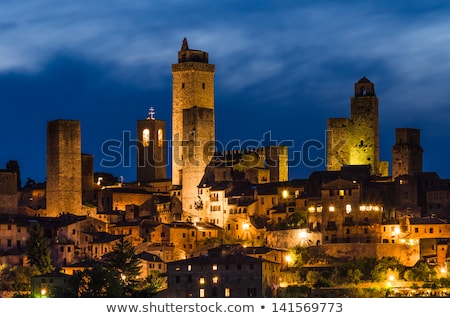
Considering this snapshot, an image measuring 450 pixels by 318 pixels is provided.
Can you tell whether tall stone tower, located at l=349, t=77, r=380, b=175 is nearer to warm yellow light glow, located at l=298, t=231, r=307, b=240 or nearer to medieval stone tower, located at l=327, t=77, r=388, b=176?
medieval stone tower, located at l=327, t=77, r=388, b=176

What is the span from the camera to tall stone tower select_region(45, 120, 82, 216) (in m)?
73.8

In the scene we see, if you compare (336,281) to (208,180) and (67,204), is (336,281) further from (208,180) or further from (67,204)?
(67,204)

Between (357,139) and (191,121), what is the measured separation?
339 inches

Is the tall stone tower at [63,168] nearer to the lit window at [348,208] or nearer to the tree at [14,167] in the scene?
the tree at [14,167]

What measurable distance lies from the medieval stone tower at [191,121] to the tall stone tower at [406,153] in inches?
350

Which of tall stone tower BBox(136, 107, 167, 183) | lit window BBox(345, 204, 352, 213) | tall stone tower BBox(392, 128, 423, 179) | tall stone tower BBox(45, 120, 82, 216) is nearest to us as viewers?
lit window BBox(345, 204, 352, 213)

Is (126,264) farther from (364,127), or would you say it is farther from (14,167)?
(14,167)

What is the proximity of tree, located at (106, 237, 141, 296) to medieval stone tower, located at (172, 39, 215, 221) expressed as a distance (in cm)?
784

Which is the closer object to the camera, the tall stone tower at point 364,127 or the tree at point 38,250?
the tree at point 38,250

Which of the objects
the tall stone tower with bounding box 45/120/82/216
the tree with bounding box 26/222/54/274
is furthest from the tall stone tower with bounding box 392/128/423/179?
the tree with bounding box 26/222/54/274

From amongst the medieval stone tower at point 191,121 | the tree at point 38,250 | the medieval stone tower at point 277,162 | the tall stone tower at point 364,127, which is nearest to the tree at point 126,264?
the tree at point 38,250

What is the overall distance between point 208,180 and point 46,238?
29.6 ft

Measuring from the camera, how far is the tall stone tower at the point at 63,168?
73.8 meters

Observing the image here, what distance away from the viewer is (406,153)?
231 feet
